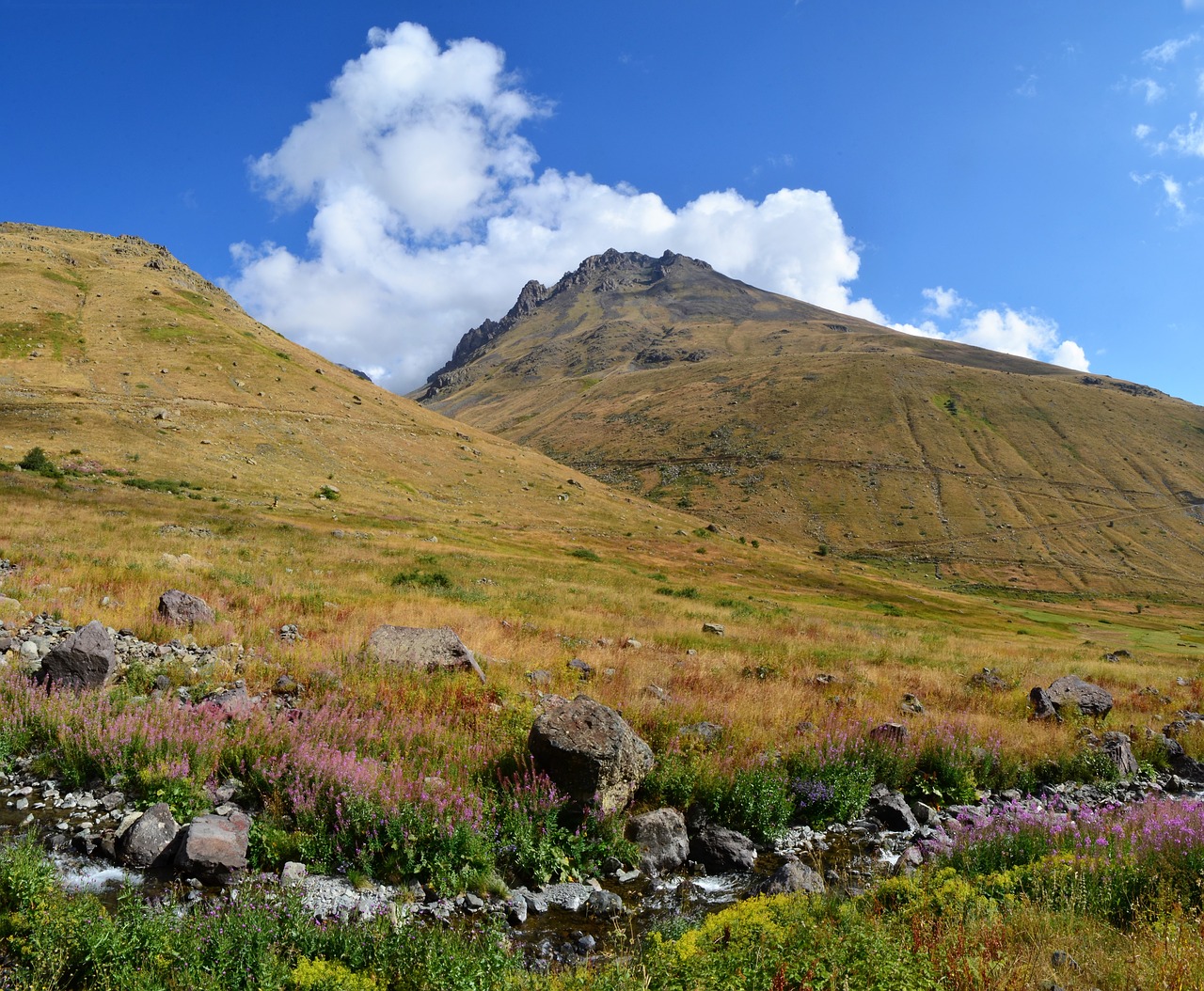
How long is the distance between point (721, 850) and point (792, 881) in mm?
1064

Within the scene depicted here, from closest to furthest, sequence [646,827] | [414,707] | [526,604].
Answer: [646,827] → [414,707] → [526,604]

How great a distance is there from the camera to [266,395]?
6594 cm

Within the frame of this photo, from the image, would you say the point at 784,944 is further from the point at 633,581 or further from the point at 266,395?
the point at 266,395

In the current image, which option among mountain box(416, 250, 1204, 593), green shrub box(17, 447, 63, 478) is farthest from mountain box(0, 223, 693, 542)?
mountain box(416, 250, 1204, 593)

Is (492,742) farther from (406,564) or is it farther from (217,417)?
(217,417)

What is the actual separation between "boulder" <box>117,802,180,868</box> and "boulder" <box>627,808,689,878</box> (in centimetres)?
486

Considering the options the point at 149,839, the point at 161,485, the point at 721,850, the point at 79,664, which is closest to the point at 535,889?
the point at 721,850

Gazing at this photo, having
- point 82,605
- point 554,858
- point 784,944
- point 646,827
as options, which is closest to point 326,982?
point 554,858

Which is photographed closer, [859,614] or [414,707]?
[414,707]

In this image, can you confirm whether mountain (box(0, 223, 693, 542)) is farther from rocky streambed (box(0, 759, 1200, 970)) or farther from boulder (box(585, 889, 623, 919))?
boulder (box(585, 889, 623, 919))

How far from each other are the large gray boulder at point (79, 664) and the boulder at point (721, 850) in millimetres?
8465

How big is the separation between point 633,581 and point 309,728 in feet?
99.9

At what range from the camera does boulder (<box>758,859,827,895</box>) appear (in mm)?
6223

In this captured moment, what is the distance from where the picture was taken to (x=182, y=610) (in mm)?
11820
